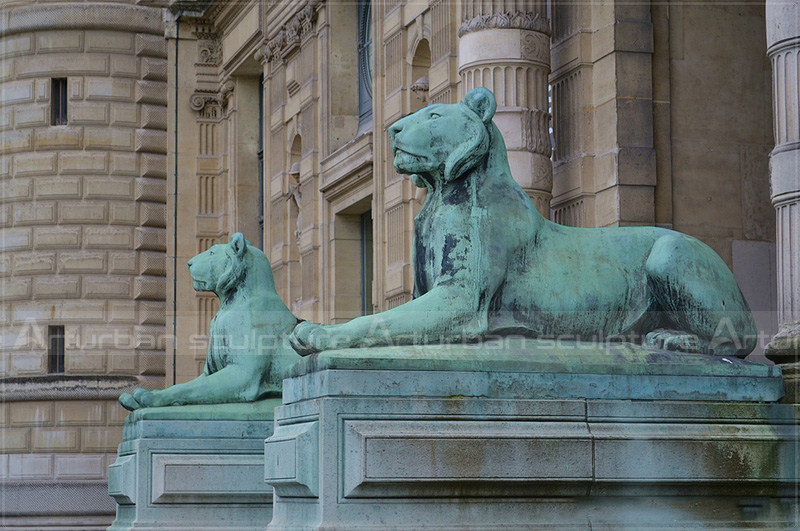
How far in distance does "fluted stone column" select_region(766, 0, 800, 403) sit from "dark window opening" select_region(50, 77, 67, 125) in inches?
844

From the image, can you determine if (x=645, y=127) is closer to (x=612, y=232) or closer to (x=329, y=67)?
(x=612, y=232)

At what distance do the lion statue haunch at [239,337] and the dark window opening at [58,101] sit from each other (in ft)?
61.7

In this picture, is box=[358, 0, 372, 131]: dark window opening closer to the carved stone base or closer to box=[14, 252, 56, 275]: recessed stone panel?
box=[14, 252, 56, 275]: recessed stone panel

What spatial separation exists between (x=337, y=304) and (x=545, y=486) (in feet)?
53.1

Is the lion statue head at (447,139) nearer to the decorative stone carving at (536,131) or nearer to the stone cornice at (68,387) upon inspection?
the decorative stone carving at (536,131)

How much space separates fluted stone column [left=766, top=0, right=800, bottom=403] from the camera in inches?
431

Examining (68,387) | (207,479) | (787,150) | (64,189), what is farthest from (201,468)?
(64,189)

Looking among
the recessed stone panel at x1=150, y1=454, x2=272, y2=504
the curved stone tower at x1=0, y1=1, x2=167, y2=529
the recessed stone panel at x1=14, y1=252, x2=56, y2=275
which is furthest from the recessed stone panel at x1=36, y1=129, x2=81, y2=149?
the recessed stone panel at x1=150, y1=454, x2=272, y2=504

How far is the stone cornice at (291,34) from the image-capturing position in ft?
81.9

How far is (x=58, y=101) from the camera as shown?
30469mm

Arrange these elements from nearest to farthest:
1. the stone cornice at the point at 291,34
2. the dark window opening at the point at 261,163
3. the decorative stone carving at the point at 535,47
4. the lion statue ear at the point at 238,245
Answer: the lion statue ear at the point at 238,245 → the decorative stone carving at the point at 535,47 → the stone cornice at the point at 291,34 → the dark window opening at the point at 261,163

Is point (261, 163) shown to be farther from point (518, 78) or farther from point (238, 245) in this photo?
point (238, 245)

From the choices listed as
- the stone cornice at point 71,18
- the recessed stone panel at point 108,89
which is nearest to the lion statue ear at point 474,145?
the recessed stone panel at point 108,89

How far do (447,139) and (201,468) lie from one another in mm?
4581
